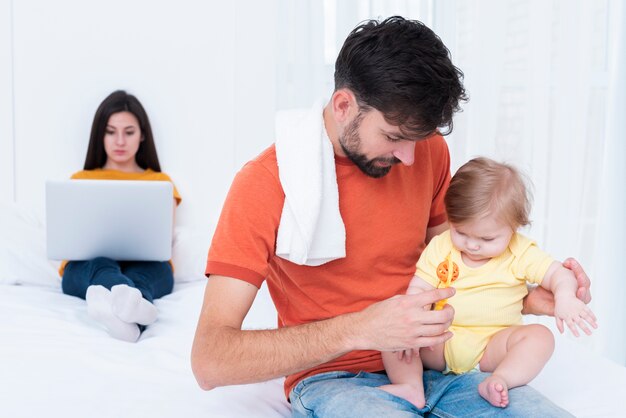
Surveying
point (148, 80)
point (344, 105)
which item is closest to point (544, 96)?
point (148, 80)

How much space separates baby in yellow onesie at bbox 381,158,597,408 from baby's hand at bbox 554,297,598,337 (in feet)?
0.12

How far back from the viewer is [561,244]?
3100mm

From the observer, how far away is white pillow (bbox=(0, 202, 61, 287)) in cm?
257

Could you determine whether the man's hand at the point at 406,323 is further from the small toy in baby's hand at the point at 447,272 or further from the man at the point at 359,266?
the small toy in baby's hand at the point at 447,272

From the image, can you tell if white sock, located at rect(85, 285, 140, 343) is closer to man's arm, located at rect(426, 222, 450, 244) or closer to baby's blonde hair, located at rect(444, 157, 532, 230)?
man's arm, located at rect(426, 222, 450, 244)

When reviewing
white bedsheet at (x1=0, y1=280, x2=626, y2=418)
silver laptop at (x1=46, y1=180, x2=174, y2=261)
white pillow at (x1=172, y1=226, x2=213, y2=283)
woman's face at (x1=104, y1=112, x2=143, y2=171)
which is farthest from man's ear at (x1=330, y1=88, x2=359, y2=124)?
woman's face at (x1=104, y1=112, x2=143, y2=171)

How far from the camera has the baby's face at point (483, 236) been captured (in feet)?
4.83

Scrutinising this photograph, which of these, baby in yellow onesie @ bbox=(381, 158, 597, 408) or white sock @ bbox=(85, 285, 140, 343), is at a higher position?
baby in yellow onesie @ bbox=(381, 158, 597, 408)

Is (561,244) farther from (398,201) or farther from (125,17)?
(125,17)

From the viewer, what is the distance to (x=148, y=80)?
3105 mm

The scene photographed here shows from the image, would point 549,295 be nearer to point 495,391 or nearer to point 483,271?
point 483,271

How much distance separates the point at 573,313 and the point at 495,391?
22 cm

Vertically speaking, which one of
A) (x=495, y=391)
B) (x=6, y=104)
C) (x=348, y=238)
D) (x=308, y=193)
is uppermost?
(x=6, y=104)

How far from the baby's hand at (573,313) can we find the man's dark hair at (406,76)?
0.41 metres
